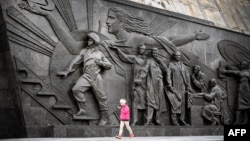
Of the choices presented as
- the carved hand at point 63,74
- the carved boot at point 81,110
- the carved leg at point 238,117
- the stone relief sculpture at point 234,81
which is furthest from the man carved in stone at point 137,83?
the carved leg at point 238,117

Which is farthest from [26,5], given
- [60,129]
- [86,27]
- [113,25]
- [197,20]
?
[197,20]

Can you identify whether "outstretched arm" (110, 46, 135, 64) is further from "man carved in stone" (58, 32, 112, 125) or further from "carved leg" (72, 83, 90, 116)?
"carved leg" (72, 83, 90, 116)

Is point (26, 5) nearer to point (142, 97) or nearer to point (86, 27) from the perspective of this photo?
point (86, 27)

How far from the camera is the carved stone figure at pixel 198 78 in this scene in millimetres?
12164

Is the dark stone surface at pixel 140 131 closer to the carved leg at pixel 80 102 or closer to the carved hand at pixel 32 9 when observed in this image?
the carved leg at pixel 80 102

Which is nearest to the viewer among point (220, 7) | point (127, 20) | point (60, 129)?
point (60, 129)

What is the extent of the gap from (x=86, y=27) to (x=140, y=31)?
1.85 meters

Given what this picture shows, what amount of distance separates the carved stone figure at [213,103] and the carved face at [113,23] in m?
3.46

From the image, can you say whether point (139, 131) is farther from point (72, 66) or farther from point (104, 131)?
point (72, 66)

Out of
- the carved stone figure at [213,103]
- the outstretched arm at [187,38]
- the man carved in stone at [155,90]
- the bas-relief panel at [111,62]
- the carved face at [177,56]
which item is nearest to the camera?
the bas-relief panel at [111,62]

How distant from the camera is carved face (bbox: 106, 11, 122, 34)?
10.8m

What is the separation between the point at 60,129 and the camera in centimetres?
878

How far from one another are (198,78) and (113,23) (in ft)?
11.2

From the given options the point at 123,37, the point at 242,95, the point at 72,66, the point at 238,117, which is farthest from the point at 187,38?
the point at 72,66
